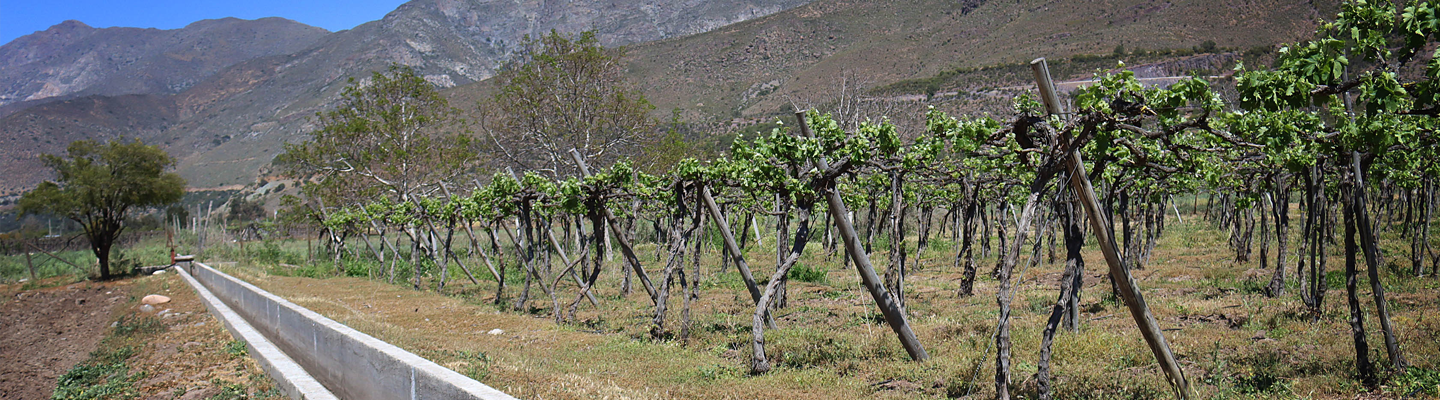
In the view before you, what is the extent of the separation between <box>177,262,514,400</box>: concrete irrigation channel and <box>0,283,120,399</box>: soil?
203 centimetres

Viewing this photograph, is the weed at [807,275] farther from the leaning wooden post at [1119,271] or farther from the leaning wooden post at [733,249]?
the leaning wooden post at [1119,271]

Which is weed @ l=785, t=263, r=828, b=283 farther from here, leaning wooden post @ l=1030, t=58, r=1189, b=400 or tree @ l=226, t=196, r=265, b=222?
tree @ l=226, t=196, r=265, b=222

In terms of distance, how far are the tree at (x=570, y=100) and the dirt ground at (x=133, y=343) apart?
1010 centimetres

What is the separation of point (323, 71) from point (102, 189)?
12132 centimetres

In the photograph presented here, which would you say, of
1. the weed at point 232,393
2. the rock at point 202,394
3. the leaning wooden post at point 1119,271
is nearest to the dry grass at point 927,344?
the leaning wooden post at point 1119,271

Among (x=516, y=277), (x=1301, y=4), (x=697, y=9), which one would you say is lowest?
(x=516, y=277)

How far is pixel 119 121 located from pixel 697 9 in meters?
110

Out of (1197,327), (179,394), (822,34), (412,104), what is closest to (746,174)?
(1197,327)

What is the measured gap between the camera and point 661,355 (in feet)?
25.1

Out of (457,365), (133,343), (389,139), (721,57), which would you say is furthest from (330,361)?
(721,57)

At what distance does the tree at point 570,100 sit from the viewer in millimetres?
23094

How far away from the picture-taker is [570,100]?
2331cm

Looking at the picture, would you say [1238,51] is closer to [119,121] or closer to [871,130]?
[871,130]

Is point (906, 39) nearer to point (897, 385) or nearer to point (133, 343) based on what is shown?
point (133, 343)
